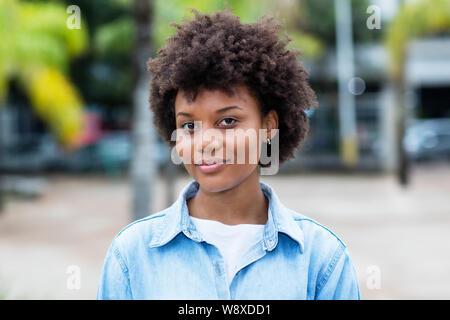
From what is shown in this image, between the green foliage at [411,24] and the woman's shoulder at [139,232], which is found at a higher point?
the green foliage at [411,24]

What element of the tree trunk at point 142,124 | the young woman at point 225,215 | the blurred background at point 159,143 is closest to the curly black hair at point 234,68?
the young woman at point 225,215

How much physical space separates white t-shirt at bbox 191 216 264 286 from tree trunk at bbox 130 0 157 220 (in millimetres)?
5060

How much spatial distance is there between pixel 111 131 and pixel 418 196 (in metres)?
14.4

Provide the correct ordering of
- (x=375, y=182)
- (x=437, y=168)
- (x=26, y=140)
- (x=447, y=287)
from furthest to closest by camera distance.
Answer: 1. (x=26, y=140)
2. (x=437, y=168)
3. (x=375, y=182)
4. (x=447, y=287)

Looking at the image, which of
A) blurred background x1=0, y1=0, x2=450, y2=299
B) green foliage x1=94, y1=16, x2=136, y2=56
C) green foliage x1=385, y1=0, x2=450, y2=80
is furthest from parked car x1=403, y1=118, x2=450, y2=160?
green foliage x1=94, y1=16, x2=136, y2=56

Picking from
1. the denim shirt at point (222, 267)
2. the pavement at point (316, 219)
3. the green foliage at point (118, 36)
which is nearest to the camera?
the denim shirt at point (222, 267)

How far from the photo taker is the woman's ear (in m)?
1.81

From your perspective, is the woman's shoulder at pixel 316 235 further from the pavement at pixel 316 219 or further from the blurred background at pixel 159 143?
the pavement at pixel 316 219

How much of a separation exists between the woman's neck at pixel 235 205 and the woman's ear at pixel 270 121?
0.15 meters

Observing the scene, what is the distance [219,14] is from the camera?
69.9 inches

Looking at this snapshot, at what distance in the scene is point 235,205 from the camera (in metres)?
1.77

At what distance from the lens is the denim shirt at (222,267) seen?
1.63m

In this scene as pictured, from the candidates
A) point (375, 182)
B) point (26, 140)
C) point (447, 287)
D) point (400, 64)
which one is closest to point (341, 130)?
point (375, 182)

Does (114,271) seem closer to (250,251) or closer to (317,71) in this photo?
(250,251)
